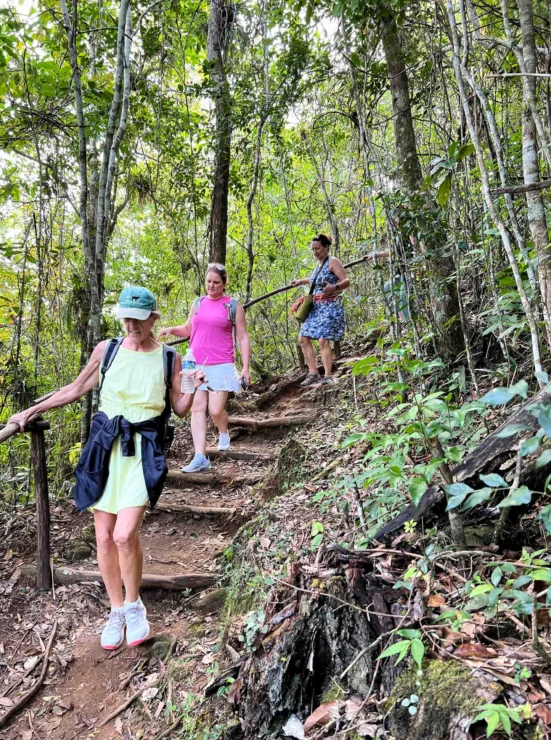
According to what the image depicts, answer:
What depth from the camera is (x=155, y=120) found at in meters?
6.64

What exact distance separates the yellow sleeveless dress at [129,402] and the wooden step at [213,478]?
6.81ft

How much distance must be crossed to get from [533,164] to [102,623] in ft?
12.4

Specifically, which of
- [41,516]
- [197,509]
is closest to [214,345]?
[197,509]

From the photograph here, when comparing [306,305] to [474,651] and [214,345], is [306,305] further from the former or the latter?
[474,651]

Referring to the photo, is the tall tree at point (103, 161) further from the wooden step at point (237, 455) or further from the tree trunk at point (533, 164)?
the tree trunk at point (533, 164)

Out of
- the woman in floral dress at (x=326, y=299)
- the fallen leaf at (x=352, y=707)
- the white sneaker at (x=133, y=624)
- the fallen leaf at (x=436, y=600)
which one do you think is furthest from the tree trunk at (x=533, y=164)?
the woman in floral dress at (x=326, y=299)

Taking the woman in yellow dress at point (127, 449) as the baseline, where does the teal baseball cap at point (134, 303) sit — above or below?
above

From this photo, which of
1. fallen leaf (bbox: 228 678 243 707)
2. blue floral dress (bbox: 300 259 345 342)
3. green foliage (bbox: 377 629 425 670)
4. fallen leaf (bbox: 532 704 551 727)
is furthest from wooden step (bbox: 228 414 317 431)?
fallen leaf (bbox: 532 704 551 727)

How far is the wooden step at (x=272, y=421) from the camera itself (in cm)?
564

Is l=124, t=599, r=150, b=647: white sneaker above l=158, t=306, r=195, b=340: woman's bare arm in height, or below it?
below

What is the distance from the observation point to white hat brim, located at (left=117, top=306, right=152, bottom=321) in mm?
2816

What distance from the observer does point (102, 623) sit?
135 inches

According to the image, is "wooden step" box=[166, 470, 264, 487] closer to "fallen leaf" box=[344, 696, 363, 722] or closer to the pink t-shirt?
the pink t-shirt

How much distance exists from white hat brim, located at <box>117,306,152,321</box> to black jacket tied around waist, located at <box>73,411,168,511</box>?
60 cm
